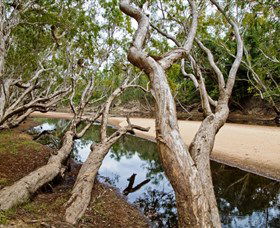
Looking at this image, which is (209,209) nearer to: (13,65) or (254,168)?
(254,168)

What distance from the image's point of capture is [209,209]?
11.0 feet

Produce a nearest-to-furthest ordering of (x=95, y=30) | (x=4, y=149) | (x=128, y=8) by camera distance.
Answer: (x=128, y=8) → (x=4, y=149) → (x=95, y=30)

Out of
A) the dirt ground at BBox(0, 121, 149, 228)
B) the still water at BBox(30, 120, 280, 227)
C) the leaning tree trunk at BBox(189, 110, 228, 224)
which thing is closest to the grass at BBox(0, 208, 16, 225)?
the dirt ground at BBox(0, 121, 149, 228)

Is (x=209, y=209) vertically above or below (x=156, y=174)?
above

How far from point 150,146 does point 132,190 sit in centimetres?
824

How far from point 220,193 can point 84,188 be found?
469 centimetres

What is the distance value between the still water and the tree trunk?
1.66m

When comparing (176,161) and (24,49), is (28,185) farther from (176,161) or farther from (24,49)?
(24,49)

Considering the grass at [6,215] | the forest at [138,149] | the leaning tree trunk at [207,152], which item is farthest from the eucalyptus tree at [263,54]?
the grass at [6,215]

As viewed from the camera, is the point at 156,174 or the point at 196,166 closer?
the point at 196,166

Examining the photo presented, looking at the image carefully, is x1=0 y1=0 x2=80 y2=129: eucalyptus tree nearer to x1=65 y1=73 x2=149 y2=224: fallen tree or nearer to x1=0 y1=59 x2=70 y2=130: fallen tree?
x1=0 y1=59 x2=70 y2=130: fallen tree

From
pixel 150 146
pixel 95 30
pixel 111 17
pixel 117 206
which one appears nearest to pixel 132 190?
pixel 117 206

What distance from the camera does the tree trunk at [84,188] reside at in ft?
16.2

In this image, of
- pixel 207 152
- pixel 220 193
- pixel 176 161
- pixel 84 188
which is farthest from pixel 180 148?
pixel 220 193
